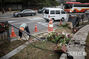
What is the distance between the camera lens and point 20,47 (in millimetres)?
8062

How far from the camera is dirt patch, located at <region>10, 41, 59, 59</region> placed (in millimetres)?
6664

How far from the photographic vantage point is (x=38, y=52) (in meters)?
7.16

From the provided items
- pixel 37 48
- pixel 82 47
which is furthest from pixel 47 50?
pixel 82 47

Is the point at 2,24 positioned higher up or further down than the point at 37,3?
higher up

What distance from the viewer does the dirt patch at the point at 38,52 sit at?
6.66m

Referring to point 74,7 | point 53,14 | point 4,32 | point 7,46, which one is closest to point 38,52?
point 7,46

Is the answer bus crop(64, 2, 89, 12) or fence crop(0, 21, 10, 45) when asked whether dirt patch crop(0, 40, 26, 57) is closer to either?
fence crop(0, 21, 10, 45)

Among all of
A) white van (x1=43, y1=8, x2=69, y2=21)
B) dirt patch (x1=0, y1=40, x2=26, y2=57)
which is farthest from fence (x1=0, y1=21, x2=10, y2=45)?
white van (x1=43, y1=8, x2=69, y2=21)

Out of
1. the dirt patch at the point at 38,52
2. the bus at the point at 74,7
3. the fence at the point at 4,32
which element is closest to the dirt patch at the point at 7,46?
the fence at the point at 4,32

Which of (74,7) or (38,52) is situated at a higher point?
(38,52)

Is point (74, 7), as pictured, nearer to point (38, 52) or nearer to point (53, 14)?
point (53, 14)

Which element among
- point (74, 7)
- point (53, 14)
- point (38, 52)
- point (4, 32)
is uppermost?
point (4, 32)

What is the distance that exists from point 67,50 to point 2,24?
450cm

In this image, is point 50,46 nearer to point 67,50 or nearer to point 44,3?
point 67,50
